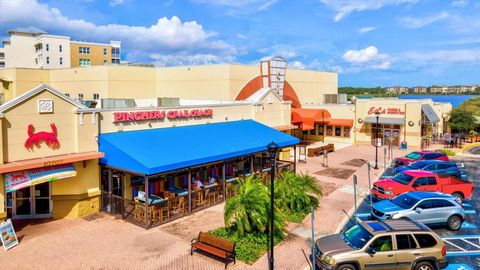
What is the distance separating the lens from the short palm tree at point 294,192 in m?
18.9

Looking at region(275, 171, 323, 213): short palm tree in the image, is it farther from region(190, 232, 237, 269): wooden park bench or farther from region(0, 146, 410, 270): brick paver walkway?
region(190, 232, 237, 269): wooden park bench

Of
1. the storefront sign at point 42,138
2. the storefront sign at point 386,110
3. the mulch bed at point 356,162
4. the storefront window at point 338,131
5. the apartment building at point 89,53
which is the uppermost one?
the apartment building at point 89,53

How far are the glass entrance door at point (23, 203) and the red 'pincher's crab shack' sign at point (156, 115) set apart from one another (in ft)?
17.6

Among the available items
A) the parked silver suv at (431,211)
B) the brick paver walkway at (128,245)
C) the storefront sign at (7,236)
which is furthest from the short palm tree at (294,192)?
the storefront sign at (7,236)

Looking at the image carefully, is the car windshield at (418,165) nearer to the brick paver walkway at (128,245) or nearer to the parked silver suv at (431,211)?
the parked silver suv at (431,211)

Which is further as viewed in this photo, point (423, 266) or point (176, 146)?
point (176, 146)

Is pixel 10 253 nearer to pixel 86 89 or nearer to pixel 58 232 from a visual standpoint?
pixel 58 232

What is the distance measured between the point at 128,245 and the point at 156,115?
8508 millimetres

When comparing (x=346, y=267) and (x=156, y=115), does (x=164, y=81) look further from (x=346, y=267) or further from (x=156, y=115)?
(x=346, y=267)

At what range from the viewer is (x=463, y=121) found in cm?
4819

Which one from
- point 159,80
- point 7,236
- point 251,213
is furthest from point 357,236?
point 159,80

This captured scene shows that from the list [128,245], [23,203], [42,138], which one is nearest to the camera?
[128,245]

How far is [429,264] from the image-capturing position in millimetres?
12375

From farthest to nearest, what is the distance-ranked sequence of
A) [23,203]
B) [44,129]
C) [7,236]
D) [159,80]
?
1. [159,80]
2. [23,203]
3. [44,129]
4. [7,236]
